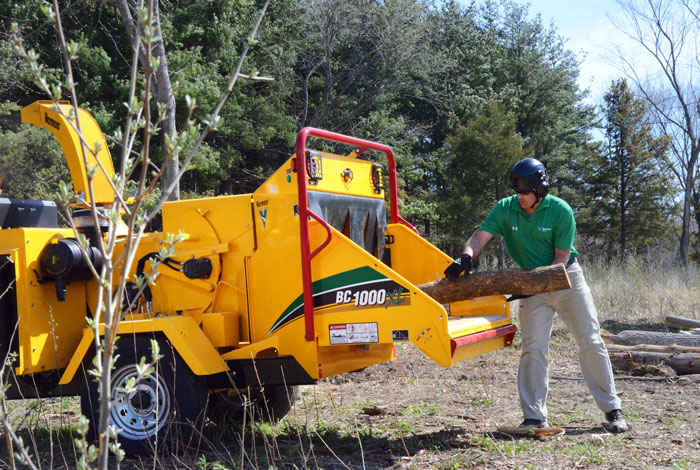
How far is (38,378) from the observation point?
5.42 meters

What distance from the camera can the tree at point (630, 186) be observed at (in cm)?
2761

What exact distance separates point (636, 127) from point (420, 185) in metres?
8.90

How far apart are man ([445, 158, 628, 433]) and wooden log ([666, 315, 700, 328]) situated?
5341 mm

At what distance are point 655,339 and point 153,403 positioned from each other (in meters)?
6.17

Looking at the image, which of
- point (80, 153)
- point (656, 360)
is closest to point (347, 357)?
point (80, 153)

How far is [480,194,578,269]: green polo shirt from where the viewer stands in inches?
207

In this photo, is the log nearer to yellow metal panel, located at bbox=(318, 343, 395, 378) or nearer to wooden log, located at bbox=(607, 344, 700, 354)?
yellow metal panel, located at bbox=(318, 343, 395, 378)

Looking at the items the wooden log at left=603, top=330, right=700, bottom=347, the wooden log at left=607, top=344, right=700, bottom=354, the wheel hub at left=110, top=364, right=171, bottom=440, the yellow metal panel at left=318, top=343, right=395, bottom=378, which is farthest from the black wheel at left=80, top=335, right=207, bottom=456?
the wooden log at left=603, top=330, right=700, bottom=347

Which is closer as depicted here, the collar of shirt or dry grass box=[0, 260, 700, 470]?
dry grass box=[0, 260, 700, 470]

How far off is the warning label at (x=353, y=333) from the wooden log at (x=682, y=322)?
7.05m

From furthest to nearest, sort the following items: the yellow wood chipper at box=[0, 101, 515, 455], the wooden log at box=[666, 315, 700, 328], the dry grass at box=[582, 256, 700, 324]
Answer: the dry grass at box=[582, 256, 700, 324], the wooden log at box=[666, 315, 700, 328], the yellow wood chipper at box=[0, 101, 515, 455]

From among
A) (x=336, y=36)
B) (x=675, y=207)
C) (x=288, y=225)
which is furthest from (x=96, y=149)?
(x=675, y=207)

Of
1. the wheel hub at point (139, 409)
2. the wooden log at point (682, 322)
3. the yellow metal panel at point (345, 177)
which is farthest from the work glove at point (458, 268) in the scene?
the wooden log at point (682, 322)

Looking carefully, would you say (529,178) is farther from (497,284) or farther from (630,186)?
(630,186)
